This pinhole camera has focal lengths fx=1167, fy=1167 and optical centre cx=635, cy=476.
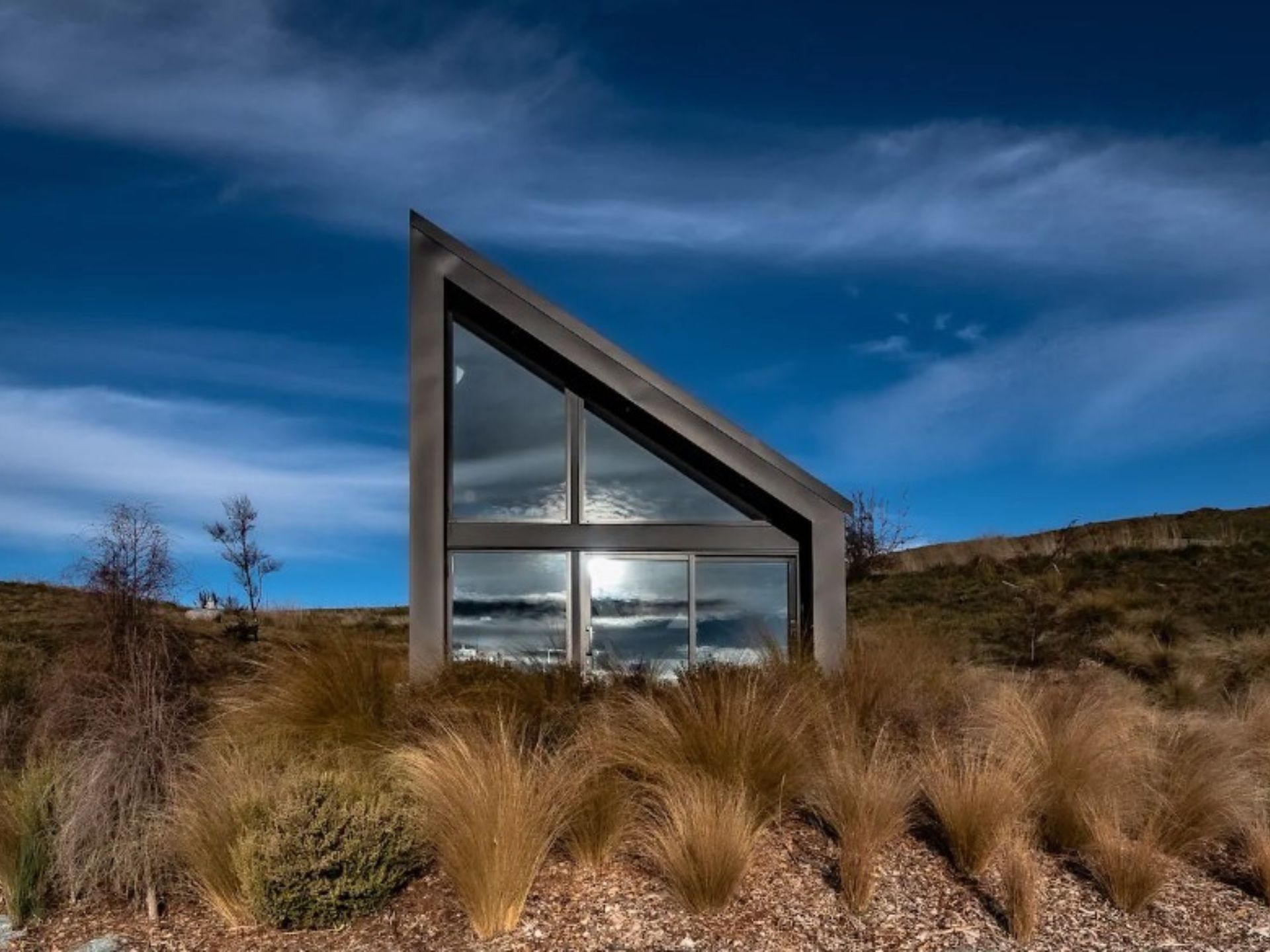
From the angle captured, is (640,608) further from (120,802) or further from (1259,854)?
(1259,854)

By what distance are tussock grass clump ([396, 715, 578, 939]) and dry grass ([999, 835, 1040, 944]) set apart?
2386mm

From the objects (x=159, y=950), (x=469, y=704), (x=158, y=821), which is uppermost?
(x=469, y=704)

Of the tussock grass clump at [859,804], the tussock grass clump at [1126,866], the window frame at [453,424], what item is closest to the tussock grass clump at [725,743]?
the tussock grass clump at [859,804]

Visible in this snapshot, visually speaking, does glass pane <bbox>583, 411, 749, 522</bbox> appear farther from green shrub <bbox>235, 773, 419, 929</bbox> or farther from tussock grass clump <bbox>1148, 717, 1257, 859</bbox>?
green shrub <bbox>235, 773, 419, 929</bbox>

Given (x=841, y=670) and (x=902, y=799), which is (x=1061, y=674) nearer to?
(x=841, y=670)

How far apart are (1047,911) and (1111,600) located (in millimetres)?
14334

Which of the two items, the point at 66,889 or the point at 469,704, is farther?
the point at 469,704

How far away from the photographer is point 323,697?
848 cm

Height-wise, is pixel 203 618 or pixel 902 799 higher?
pixel 203 618

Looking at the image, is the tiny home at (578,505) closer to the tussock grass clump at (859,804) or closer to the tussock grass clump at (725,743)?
the tussock grass clump at (725,743)

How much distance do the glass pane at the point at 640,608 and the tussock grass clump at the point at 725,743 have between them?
434 centimetres

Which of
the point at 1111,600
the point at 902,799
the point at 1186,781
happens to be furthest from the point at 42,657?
the point at 1111,600

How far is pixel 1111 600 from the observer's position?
1947cm

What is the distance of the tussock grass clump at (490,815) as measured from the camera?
5922mm
